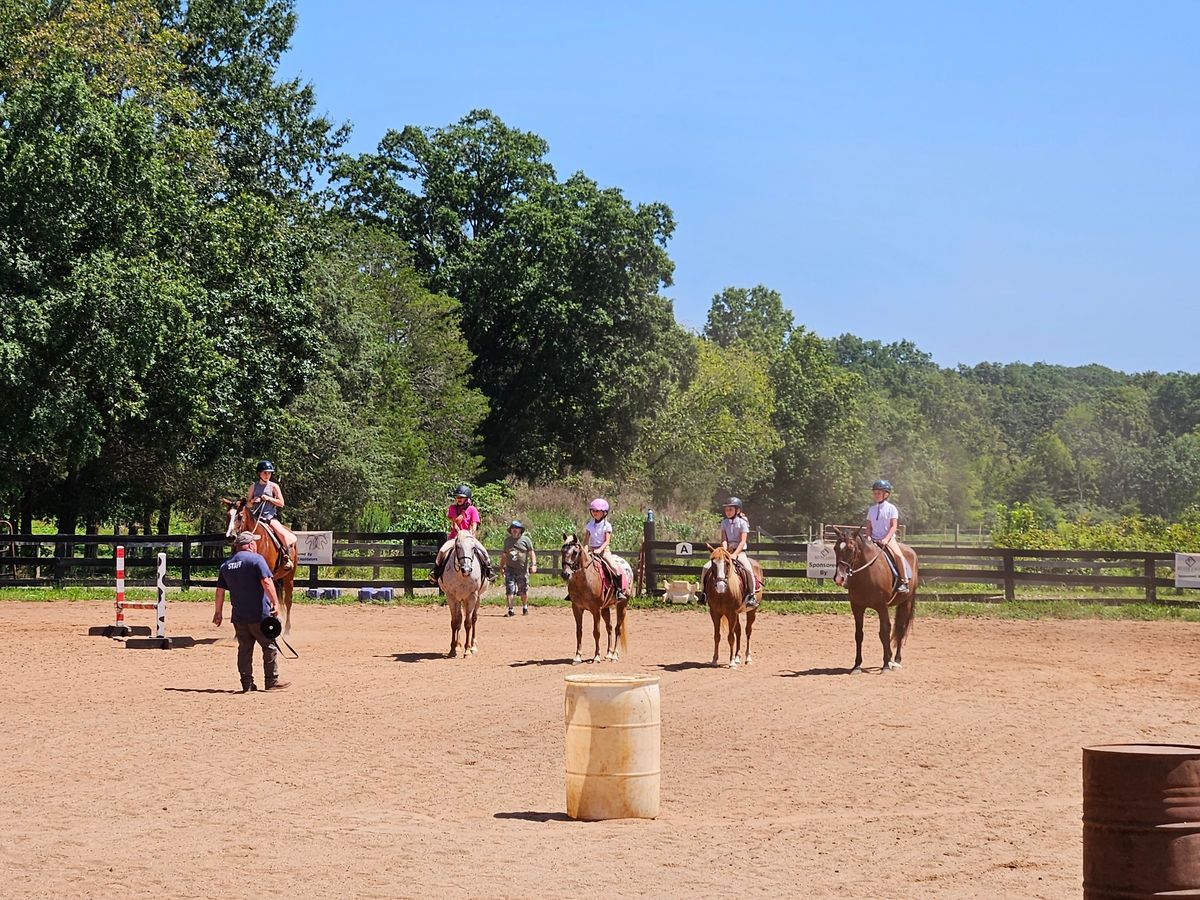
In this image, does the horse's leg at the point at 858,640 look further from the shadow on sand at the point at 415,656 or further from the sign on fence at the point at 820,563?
the sign on fence at the point at 820,563

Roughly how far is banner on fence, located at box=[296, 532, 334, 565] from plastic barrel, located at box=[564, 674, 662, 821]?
21.8m

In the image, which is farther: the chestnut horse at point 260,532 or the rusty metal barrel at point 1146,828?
the chestnut horse at point 260,532

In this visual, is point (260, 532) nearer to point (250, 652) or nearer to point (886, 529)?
point (250, 652)

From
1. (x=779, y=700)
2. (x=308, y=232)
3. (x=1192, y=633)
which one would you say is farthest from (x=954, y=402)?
(x=779, y=700)

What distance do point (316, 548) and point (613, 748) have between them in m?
22.3

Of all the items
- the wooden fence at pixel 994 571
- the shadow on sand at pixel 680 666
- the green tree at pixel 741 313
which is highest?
the green tree at pixel 741 313

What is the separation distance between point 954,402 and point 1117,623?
14778cm

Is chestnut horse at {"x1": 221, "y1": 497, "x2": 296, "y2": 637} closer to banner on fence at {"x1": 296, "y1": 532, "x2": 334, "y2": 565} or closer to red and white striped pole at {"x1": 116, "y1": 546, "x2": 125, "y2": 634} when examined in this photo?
red and white striped pole at {"x1": 116, "y1": 546, "x2": 125, "y2": 634}

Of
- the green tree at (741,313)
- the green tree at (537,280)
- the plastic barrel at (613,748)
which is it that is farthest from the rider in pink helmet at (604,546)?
the green tree at (741,313)

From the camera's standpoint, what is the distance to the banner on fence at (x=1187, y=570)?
93.3ft

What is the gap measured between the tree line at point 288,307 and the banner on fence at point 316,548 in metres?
5.68

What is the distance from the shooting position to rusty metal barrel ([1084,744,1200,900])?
5598 millimetres

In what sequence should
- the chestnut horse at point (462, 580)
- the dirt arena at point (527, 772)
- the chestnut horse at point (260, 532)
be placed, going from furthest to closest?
1. the chestnut horse at point (462, 580)
2. the chestnut horse at point (260, 532)
3. the dirt arena at point (527, 772)

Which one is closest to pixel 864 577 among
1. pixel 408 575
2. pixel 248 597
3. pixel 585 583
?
pixel 585 583
